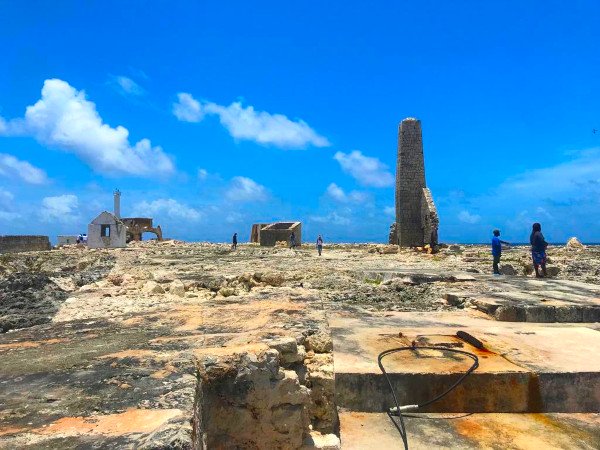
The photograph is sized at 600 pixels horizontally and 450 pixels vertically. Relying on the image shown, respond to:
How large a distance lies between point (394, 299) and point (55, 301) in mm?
5249

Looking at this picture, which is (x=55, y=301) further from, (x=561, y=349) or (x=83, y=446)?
(x=561, y=349)

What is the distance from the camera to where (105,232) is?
98.0ft

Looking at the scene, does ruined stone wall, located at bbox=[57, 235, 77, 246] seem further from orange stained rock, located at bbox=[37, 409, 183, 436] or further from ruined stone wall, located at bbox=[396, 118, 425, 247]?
orange stained rock, located at bbox=[37, 409, 183, 436]

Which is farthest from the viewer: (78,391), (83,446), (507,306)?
(507,306)

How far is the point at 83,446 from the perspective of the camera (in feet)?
5.48

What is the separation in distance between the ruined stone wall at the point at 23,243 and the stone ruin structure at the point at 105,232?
2.61 meters

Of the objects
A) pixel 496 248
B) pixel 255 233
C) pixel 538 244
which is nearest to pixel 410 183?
pixel 496 248

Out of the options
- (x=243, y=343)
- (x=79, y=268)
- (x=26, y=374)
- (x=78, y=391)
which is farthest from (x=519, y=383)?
(x=79, y=268)

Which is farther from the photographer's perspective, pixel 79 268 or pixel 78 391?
pixel 79 268

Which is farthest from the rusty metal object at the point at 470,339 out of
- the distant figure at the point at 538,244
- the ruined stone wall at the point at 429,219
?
the ruined stone wall at the point at 429,219

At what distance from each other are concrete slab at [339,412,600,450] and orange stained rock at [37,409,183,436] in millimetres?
1745

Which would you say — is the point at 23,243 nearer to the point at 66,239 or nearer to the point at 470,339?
the point at 66,239

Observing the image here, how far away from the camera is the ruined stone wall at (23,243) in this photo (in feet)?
84.7

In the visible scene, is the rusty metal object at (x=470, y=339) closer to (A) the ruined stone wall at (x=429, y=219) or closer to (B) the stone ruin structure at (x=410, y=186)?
(A) the ruined stone wall at (x=429, y=219)
